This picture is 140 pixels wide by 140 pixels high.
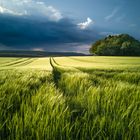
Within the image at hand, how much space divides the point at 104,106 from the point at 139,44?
69.1 m

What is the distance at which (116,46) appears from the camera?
66.1 m

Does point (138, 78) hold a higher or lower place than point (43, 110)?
lower

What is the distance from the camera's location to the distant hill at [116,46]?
212 feet

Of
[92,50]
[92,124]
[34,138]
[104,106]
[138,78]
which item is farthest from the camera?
[92,50]

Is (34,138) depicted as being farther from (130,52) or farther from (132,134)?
(130,52)

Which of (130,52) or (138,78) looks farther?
(130,52)

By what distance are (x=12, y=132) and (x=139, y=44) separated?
70.0 m

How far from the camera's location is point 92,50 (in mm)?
76188

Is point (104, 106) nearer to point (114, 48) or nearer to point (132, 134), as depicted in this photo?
point (132, 134)

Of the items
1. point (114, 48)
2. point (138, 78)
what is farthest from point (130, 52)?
point (138, 78)

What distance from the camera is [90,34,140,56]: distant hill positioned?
212ft

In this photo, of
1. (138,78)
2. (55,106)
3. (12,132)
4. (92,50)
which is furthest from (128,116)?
(92,50)

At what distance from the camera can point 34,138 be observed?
6.93ft

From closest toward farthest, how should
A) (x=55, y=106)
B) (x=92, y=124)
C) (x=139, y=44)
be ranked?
(x=92, y=124) → (x=55, y=106) → (x=139, y=44)
